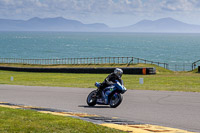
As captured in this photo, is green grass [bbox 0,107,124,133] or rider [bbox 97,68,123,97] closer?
green grass [bbox 0,107,124,133]

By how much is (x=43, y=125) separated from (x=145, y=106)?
5.52m

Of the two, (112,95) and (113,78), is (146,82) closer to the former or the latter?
(112,95)

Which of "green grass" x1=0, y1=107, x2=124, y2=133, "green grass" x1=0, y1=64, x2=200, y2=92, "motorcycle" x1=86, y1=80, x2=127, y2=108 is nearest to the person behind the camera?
"green grass" x1=0, y1=107, x2=124, y2=133

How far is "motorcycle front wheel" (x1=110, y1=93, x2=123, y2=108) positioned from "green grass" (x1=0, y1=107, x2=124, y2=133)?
351 cm

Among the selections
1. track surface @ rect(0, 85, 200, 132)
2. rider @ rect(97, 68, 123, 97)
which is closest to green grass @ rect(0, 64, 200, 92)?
track surface @ rect(0, 85, 200, 132)

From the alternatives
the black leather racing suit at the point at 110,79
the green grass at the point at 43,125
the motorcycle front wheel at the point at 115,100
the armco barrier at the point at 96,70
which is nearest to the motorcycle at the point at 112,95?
the motorcycle front wheel at the point at 115,100

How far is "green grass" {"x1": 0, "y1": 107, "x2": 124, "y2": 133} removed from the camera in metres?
8.93

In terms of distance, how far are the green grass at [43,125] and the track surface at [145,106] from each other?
2.22 meters

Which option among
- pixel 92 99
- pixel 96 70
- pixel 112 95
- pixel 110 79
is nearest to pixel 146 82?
pixel 92 99

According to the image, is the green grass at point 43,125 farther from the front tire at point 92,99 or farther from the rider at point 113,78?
the front tire at point 92,99

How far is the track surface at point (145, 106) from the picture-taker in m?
11.1

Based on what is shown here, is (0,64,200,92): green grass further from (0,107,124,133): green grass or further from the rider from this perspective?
(0,107,124,133): green grass

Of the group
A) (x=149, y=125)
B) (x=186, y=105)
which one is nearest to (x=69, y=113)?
(x=149, y=125)

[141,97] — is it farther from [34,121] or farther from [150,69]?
[150,69]
